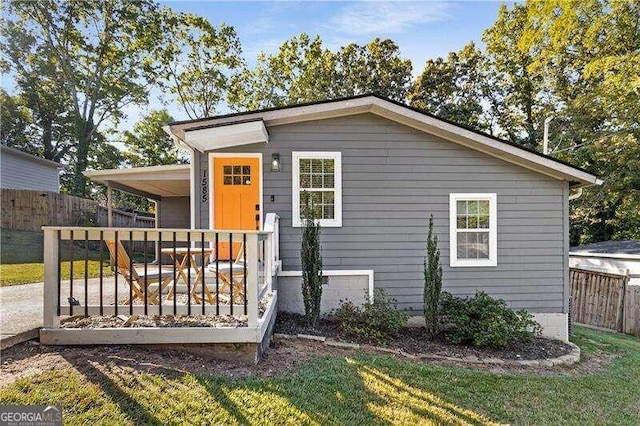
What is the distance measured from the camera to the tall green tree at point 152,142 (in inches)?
886

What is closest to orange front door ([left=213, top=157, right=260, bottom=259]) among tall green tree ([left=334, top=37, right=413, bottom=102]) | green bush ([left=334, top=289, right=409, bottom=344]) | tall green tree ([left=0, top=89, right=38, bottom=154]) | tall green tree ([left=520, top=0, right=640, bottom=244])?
green bush ([left=334, top=289, right=409, bottom=344])

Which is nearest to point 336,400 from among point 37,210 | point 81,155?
point 37,210

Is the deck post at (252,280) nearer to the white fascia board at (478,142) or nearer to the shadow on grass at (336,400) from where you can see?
the shadow on grass at (336,400)

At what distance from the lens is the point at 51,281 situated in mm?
3398

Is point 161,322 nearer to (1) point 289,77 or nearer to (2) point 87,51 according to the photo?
(1) point 289,77

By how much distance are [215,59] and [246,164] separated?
17554 mm

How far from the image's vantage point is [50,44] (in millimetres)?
19234

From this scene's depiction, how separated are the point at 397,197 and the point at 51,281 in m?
5.25

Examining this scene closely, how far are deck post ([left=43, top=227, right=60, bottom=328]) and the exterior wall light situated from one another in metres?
3.58

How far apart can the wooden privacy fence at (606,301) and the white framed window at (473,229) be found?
5.06 metres

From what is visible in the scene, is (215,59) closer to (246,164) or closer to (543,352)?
(246,164)

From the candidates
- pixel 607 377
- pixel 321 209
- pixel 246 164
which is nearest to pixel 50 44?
pixel 246 164

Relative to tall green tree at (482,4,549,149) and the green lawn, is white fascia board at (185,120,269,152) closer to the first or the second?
the green lawn

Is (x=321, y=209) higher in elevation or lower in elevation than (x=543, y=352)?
higher
